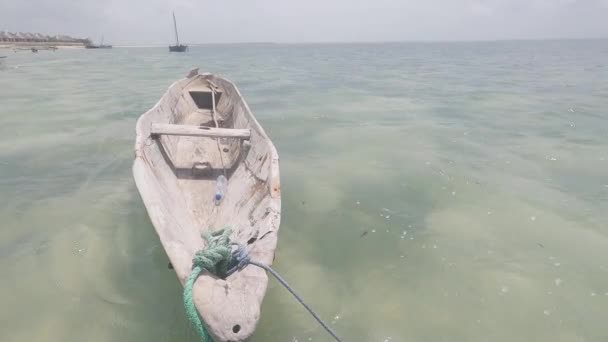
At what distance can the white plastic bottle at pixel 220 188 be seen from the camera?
5.54m

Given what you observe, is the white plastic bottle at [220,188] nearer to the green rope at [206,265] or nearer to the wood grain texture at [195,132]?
the wood grain texture at [195,132]

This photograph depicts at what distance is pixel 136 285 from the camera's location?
4.55 metres

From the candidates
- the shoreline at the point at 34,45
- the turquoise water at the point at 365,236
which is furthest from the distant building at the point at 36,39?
the turquoise water at the point at 365,236

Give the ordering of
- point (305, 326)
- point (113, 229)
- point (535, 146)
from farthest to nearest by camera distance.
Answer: point (535, 146), point (113, 229), point (305, 326)

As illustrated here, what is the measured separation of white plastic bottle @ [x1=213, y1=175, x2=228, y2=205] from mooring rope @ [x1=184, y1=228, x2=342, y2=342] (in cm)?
225

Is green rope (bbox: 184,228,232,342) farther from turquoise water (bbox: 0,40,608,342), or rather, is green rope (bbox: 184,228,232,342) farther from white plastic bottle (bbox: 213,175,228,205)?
white plastic bottle (bbox: 213,175,228,205)

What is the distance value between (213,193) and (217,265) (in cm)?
281

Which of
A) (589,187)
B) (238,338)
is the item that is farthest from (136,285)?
(589,187)

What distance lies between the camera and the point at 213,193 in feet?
18.9

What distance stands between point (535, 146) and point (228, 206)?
8.87m

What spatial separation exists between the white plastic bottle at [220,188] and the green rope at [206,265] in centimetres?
228

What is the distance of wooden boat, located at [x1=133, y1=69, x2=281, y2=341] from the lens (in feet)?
8.97

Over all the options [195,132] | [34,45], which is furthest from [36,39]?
[195,132]

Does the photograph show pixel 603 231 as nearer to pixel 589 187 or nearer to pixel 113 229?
pixel 589 187
